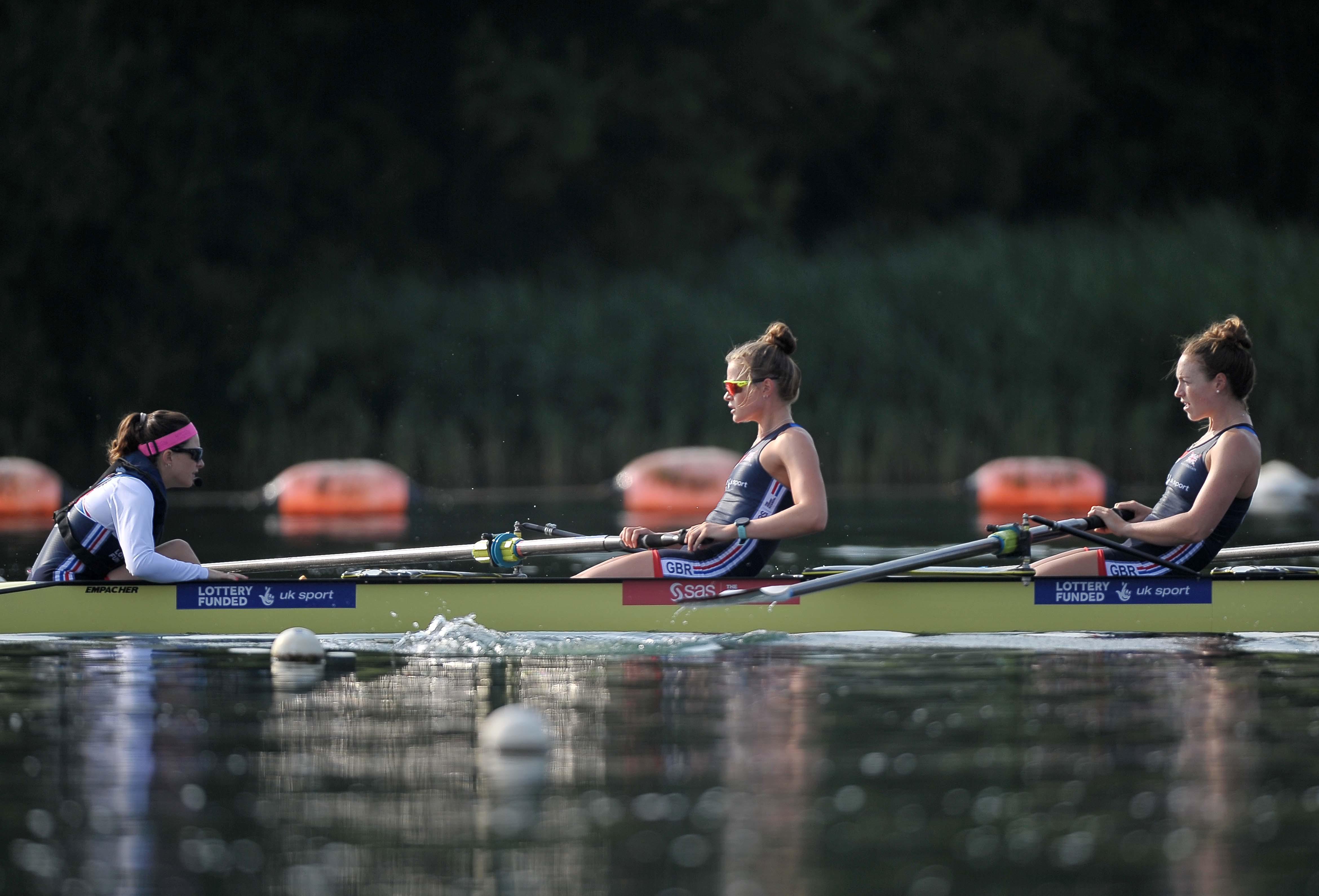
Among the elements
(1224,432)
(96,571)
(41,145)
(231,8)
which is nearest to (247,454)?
(41,145)

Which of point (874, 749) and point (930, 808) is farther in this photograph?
point (874, 749)

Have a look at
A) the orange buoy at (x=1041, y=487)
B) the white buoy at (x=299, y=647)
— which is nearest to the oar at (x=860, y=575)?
the white buoy at (x=299, y=647)

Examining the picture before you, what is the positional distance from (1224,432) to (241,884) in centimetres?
560

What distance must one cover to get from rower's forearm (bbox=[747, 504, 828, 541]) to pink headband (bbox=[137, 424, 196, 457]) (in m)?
2.55

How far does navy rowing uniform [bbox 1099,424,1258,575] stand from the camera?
8.95 metres

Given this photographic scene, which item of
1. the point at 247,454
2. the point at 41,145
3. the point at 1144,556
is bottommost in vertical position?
the point at 1144,556

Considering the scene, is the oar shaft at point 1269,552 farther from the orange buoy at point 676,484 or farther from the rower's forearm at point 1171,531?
the orange buoy at point 676,484

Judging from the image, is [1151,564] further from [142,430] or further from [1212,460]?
[142,430]

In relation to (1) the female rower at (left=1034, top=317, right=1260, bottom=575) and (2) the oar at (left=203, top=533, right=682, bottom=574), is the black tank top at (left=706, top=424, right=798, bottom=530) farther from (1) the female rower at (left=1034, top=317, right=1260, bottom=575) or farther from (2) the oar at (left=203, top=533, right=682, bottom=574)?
(1) the female rower at (left=1034, top=317, right=1260, bottom=575)

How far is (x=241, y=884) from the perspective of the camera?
4.57 meters

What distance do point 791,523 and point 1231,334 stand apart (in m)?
2.10

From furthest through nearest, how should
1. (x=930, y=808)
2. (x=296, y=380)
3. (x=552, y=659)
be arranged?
1. (x=296, y=380)
2. (x=552, y=659)
3. (x=930, y=808)

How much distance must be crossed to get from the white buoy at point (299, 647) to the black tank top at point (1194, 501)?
3.70 m

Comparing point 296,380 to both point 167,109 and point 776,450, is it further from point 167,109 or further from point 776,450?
point 776,450
